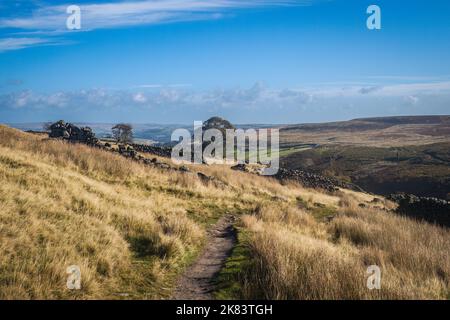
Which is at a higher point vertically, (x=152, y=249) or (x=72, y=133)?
(x=72, y=133)

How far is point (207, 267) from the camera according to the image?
881 cm

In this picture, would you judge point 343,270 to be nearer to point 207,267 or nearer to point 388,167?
point 207,267

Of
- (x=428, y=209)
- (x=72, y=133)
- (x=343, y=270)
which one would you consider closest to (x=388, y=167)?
(x=428, y=209)

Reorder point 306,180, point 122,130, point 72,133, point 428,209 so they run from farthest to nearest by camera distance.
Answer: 1. point 122,130
2. point 306,180
3. point 72,133
4. point 428,209

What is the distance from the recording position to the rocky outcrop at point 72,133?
3177cm

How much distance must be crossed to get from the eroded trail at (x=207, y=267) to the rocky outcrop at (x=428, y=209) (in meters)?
11.5

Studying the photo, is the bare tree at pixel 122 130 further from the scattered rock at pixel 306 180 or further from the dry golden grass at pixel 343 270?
the dry golden grass at pixel 343 270

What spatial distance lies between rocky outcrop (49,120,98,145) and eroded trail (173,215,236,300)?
21752 mm

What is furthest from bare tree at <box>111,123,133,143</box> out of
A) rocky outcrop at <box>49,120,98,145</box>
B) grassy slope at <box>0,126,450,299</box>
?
grassy slope at <box>0,126,450,299</box>

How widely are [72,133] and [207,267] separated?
27.6 meters

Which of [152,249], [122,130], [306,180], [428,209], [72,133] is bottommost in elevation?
[152,249]

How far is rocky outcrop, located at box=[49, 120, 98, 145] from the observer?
31766mm

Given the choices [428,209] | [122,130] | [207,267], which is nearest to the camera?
[207,267]

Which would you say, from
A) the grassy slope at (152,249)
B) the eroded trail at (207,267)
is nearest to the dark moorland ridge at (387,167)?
the grassy slope at (152,249)
